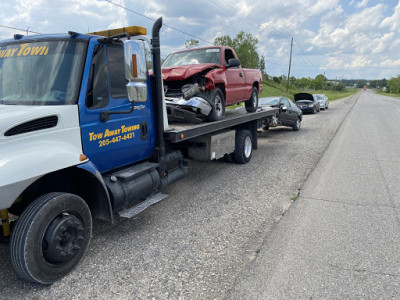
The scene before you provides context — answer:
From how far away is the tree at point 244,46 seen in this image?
48.1 meters

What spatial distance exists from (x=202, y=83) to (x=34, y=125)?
3.70 m

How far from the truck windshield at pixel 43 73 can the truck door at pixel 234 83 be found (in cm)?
401

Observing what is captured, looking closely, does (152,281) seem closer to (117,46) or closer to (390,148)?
(117,46)

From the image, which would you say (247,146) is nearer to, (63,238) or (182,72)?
(182,72)

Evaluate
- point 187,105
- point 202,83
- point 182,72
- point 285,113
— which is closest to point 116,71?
point 187,105

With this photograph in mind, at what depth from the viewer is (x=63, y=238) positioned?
3.01 m

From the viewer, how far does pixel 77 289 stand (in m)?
2.93

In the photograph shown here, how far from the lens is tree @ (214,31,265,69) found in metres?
48.1

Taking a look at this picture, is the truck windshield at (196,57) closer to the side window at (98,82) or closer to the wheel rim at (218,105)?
the wheel rim at (218,105)

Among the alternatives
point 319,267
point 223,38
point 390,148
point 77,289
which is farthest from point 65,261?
point 223,38

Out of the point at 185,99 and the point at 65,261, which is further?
the point at 185,99

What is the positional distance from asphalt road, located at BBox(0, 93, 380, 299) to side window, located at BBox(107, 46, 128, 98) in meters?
1.79

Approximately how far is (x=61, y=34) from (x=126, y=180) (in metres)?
1.80

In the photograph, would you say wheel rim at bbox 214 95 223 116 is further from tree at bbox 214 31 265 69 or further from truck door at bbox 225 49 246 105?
tree at bbox 214 31 265 69
